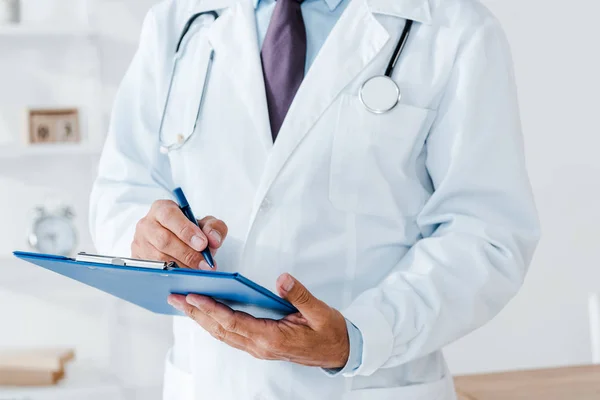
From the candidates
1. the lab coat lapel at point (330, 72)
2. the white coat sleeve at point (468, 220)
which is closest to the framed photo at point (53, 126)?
the lab coat lapel at point (330, 72)

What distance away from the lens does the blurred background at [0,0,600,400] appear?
2.78 meters

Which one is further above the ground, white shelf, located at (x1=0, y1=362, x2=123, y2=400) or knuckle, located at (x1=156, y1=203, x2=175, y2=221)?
knuckle, located at (x1=156, y1=203, x2=175, y2=221)

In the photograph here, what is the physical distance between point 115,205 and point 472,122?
0.65 m

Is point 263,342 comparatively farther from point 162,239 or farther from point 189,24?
point 189,24

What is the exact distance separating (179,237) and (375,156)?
360 millimetres

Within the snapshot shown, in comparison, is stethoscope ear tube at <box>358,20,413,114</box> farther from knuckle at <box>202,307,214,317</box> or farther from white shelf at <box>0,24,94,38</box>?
white shelf at <box>0,24,94,38</box>

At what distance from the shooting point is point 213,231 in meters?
1.13

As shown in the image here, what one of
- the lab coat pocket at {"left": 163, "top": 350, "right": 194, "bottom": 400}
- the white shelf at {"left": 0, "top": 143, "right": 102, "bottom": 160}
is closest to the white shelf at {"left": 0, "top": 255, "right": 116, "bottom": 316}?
the white shelf at {"left": 0, "top": 143, "right": 102, "bottom": 160}

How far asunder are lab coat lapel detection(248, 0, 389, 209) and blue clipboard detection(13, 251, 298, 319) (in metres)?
0.23

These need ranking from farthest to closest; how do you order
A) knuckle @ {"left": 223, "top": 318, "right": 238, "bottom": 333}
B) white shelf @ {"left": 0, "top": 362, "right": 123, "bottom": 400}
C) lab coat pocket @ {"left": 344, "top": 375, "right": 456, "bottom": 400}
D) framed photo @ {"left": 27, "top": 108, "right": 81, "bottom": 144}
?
framed photo @ {"left": 27, "top": 108, "right": 81, "bottom": 144} → white shelf @ {"left": 0, "top": 362, "right": 123, "bottom": 400} → lab coat pocket @ {"left": 344, "top": 375, "right": 456, "bottom": 400} → knuckle @ {"left": 223, "top": 318, "right": 238, "bottom": 333}

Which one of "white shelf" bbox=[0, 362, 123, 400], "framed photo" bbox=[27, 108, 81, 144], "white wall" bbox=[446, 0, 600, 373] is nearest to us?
"white shelf" bbox=[0, 362, 123, 400]

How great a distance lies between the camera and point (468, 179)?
123 centimetres

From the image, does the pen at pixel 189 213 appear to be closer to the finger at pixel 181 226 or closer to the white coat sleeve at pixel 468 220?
the finger at pixel 181 226

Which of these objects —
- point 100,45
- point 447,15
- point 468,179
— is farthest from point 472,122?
point 100,45
